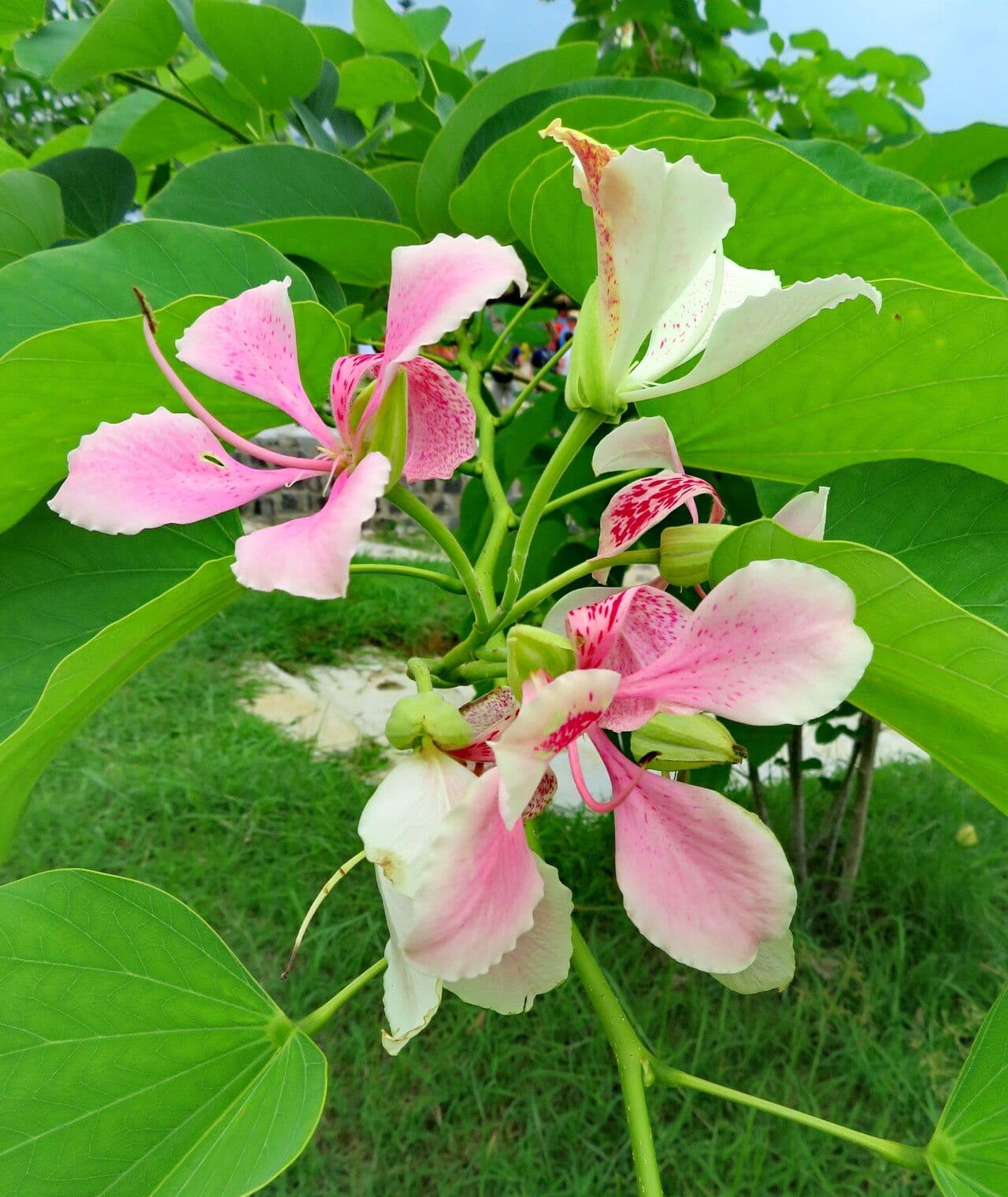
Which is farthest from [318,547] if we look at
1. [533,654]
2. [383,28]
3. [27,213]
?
[383,28]

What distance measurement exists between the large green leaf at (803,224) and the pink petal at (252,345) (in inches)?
7.2

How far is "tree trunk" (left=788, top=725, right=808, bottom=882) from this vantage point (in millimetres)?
1226

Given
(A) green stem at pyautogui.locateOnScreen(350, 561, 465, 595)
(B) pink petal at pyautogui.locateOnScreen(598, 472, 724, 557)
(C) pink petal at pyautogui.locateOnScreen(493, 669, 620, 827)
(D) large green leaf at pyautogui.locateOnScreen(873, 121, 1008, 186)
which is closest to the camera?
(C) pink petal at pyautogui.locateOnScreen(493, 669, 620, 827)

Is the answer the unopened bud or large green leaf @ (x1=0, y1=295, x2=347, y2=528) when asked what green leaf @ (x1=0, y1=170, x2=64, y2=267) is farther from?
the unopened bud

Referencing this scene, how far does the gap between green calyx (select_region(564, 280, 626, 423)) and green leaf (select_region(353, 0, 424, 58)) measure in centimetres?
85

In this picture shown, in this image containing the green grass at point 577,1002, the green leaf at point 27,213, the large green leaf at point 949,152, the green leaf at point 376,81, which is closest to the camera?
the green leaf at point 27,213

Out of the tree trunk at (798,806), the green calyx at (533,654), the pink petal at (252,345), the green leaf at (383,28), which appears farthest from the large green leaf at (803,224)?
the tree trunk at (798,806)

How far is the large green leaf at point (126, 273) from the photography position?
50 cm

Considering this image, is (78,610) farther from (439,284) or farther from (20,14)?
(20,14)

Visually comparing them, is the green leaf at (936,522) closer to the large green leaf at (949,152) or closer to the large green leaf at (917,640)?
the large green leaf at (917,640)

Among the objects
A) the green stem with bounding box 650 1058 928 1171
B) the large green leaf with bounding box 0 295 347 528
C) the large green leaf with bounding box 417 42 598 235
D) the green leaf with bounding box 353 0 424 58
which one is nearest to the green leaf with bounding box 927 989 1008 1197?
the green stem with bounding box 650 1058 928 1171

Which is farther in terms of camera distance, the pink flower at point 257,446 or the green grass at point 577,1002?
the green grass at point 577,1002

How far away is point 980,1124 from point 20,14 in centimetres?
115

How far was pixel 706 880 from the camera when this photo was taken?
316 millimetres
